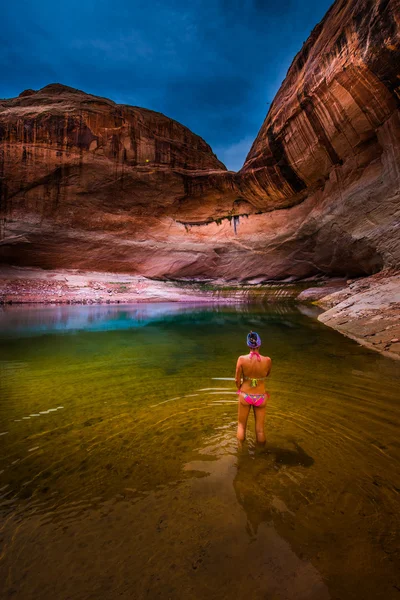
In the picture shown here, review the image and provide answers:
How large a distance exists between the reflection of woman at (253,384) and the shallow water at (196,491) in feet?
0.74

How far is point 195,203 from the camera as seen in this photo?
3453 cm

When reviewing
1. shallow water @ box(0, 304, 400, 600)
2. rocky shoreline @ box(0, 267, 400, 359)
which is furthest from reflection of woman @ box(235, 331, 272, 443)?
rocky shoreline @ box(0, 267, 400, 359)

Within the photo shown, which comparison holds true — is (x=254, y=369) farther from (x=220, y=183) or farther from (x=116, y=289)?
(x=220, y=183)

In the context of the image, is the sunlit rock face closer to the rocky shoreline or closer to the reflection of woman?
the rocky shoreline

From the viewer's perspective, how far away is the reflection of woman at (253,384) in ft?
10.8

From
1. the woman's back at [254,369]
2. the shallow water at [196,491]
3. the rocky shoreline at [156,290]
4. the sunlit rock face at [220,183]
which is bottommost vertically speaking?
the shallow water at [196,491]

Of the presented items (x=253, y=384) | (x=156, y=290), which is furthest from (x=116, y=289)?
(x=253, y=384)

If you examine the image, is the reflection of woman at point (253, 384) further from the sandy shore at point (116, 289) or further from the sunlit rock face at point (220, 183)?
the sandy shore at point (116, 289)

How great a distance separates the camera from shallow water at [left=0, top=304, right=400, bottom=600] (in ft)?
5.76

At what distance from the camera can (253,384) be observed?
333cm

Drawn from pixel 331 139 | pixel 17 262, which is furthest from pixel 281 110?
pixel 17 262

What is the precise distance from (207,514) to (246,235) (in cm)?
3202

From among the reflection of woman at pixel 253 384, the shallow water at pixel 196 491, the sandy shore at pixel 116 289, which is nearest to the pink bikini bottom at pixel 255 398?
the reflection of woman at pixel 253 384

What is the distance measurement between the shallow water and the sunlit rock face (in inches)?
700
